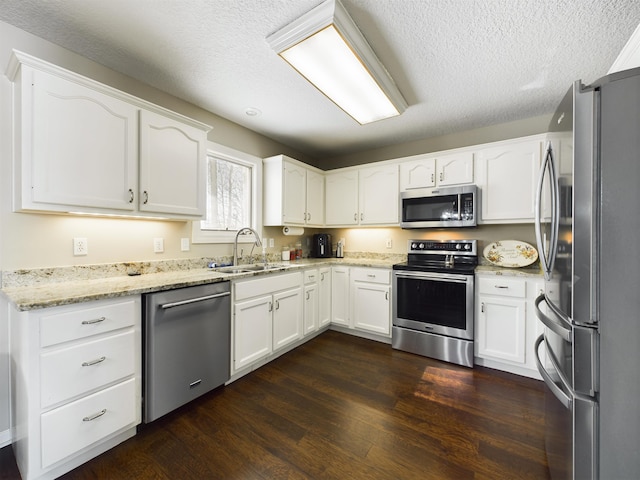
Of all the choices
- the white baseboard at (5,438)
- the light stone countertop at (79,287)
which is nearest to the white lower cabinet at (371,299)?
the light stone countertop at (79,287)

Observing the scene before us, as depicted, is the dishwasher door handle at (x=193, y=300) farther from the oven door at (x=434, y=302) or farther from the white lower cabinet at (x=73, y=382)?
the oven door at (x=434, y=302)

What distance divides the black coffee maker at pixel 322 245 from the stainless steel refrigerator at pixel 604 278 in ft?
9.82

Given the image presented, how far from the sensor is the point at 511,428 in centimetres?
171

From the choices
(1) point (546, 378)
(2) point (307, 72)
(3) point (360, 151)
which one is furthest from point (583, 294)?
(3) point (360, 151)

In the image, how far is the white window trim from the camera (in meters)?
2.61

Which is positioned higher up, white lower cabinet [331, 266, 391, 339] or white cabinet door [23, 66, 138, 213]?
white cabinet door [23, 66, 138, 213]

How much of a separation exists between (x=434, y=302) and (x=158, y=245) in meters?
2.64

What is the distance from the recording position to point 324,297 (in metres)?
3.30

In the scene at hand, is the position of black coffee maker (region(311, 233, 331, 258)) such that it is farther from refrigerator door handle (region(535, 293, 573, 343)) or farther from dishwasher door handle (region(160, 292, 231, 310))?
refrigerator door handle (region(535, 293, 573, 343))

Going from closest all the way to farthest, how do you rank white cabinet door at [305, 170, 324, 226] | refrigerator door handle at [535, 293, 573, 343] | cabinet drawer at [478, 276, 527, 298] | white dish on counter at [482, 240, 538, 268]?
refrigerator door handle at [535, 293, 573, 343], cabinet drawer at [478, 276, 527, 298], white dish on counter at [482, 240, 538, 268], white cabinet door at [305, 170, 324, 226]

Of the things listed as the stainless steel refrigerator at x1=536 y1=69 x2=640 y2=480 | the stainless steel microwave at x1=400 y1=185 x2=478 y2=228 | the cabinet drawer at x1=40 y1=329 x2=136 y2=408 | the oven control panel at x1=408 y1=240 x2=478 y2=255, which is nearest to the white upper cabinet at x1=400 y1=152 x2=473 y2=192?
the stainless steel microwave at x1=400 y1=185 x2=478 y2=228

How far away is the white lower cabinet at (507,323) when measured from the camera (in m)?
2.32

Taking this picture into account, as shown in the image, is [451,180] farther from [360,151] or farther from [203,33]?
[203,33]

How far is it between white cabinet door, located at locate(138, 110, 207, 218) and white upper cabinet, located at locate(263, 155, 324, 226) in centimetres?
99
